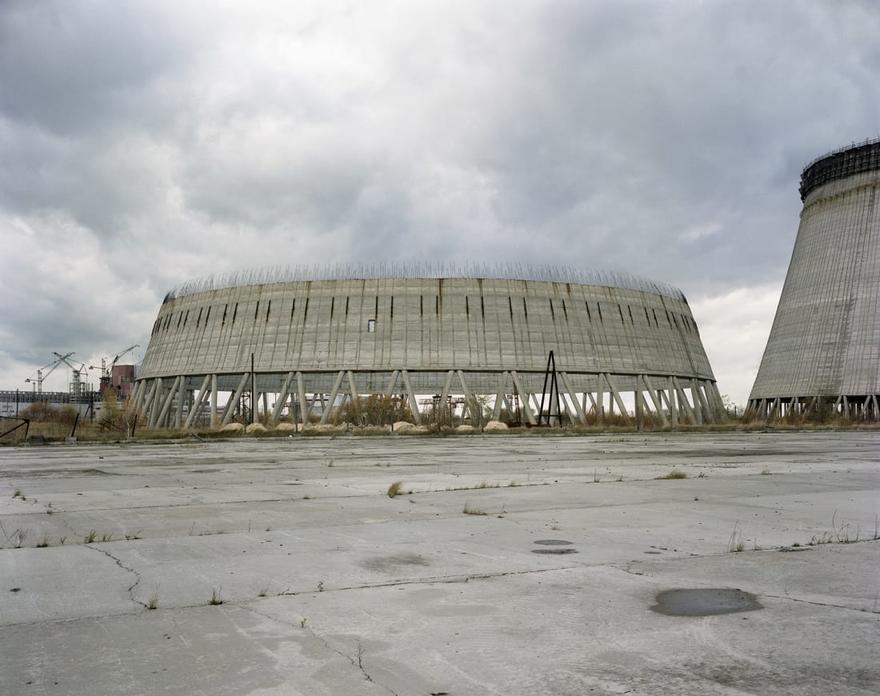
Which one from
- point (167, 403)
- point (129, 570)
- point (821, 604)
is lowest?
point (129, 570)

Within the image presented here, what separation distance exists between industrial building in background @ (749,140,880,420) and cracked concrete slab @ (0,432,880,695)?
196 feet

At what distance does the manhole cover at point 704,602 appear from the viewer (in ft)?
18.0

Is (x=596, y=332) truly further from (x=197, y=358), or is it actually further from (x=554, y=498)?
(x=554, y=498)

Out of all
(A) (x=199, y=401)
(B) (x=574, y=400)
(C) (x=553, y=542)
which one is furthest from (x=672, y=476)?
(A) (x=199, y=401)

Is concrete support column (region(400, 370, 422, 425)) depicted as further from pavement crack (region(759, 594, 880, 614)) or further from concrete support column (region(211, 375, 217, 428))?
pavement crack (region(759, 594, 880, 614))

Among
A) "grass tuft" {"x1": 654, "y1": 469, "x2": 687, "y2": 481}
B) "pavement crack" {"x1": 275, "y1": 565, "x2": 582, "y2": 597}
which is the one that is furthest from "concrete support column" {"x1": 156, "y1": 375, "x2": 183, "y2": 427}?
"pavement crack" {"x1": 275, "y1": 565, "x2": 582, "y2": 597}

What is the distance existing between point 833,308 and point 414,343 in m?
36.3

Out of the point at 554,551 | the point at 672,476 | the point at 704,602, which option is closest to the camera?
the point at 704,602

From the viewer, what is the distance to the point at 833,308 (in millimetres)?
67500

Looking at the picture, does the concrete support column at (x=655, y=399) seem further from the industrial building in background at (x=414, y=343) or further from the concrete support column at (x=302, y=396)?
the concrete support column at (x=302, y=396)

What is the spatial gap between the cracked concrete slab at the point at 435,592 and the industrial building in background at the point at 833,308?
59.9 metres

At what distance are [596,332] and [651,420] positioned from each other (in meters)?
10.0

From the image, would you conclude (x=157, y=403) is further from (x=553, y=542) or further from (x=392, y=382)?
(x=553, y=542)

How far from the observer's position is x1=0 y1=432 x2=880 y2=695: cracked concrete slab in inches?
166
